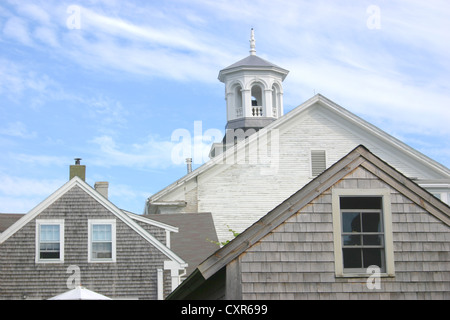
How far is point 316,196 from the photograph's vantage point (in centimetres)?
1712

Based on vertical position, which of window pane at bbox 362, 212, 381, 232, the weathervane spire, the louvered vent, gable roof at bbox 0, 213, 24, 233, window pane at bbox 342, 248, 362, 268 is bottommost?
window pane at bbox 342, 248, 362, 268

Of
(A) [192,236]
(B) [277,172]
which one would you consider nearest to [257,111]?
(B) [277,172]

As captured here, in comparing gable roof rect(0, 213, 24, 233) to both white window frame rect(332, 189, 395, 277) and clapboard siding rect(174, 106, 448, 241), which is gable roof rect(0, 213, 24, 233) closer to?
clapboard siding rect(174, 106, 448, 241)

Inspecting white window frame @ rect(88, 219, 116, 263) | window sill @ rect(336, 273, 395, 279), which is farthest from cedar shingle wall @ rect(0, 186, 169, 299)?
window sill @ rect(336, 273, 395, 279)

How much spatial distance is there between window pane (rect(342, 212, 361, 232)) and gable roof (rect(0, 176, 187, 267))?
1224 centimetres

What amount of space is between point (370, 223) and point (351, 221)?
396 millimetres

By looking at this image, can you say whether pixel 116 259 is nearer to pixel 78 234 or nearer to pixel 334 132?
pixel 78 234

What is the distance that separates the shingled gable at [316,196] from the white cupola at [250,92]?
2720cm

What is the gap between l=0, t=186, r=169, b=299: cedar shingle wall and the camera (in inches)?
1119

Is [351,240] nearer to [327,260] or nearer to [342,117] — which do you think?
[327,260]

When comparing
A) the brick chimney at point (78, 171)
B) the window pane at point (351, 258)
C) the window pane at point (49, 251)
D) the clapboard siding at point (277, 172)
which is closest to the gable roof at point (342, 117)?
the clapboard siding at point (277, 172)

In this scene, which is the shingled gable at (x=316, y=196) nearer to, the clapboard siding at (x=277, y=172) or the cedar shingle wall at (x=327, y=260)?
the cedar shingle wall at (x=327, y=260)

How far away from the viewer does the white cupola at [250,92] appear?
45.2 meters
